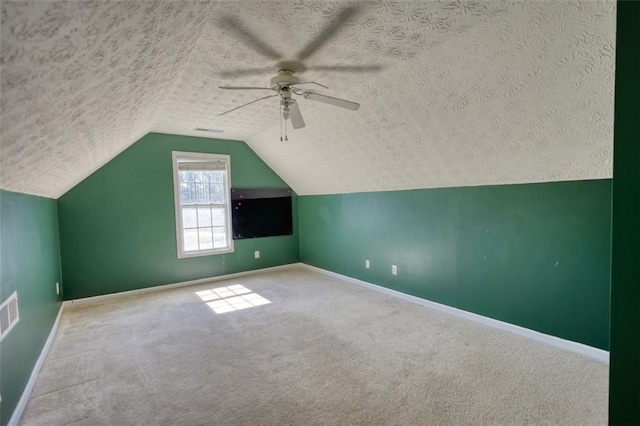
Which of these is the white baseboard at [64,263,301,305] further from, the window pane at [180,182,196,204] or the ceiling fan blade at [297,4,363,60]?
the ceiling fan blade at [297,4,363,60]

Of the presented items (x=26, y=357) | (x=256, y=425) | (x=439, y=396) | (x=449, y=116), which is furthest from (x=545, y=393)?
(x=26, y=357)

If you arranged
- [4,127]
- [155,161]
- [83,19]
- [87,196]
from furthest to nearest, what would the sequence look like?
[155,161] < [87,196] < [4,127] < [83,19]

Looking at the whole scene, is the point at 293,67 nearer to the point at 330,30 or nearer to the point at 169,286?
the point at 330,30

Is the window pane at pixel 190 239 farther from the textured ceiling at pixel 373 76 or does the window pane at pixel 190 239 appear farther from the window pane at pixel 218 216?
the textured ceiling at pixel 373 76

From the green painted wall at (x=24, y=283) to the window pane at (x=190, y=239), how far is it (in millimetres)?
1705

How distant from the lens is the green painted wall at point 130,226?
3.94m

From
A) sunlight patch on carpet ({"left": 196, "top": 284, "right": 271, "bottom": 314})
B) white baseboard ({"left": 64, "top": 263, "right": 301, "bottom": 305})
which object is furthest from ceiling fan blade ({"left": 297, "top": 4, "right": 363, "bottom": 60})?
white baseboard ({"left": 64, "top": 263, "right": 301, "bottom": 305})

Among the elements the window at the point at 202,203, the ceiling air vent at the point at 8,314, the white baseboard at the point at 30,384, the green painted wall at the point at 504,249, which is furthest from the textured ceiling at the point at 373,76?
the window at the point at 202,203

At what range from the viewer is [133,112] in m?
2.37

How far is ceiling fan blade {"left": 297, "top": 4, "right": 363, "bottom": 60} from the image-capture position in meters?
1.70

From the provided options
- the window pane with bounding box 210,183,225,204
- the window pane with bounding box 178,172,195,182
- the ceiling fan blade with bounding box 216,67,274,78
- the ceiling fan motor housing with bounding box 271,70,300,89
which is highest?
the ceiling fan blade with bounding box 216,67,274,78

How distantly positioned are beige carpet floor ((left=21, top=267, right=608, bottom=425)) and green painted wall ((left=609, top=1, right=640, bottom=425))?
913 millimetres

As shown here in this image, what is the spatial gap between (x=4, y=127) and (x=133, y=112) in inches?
51.8

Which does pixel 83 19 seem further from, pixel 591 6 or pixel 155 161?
pixel 155 161
